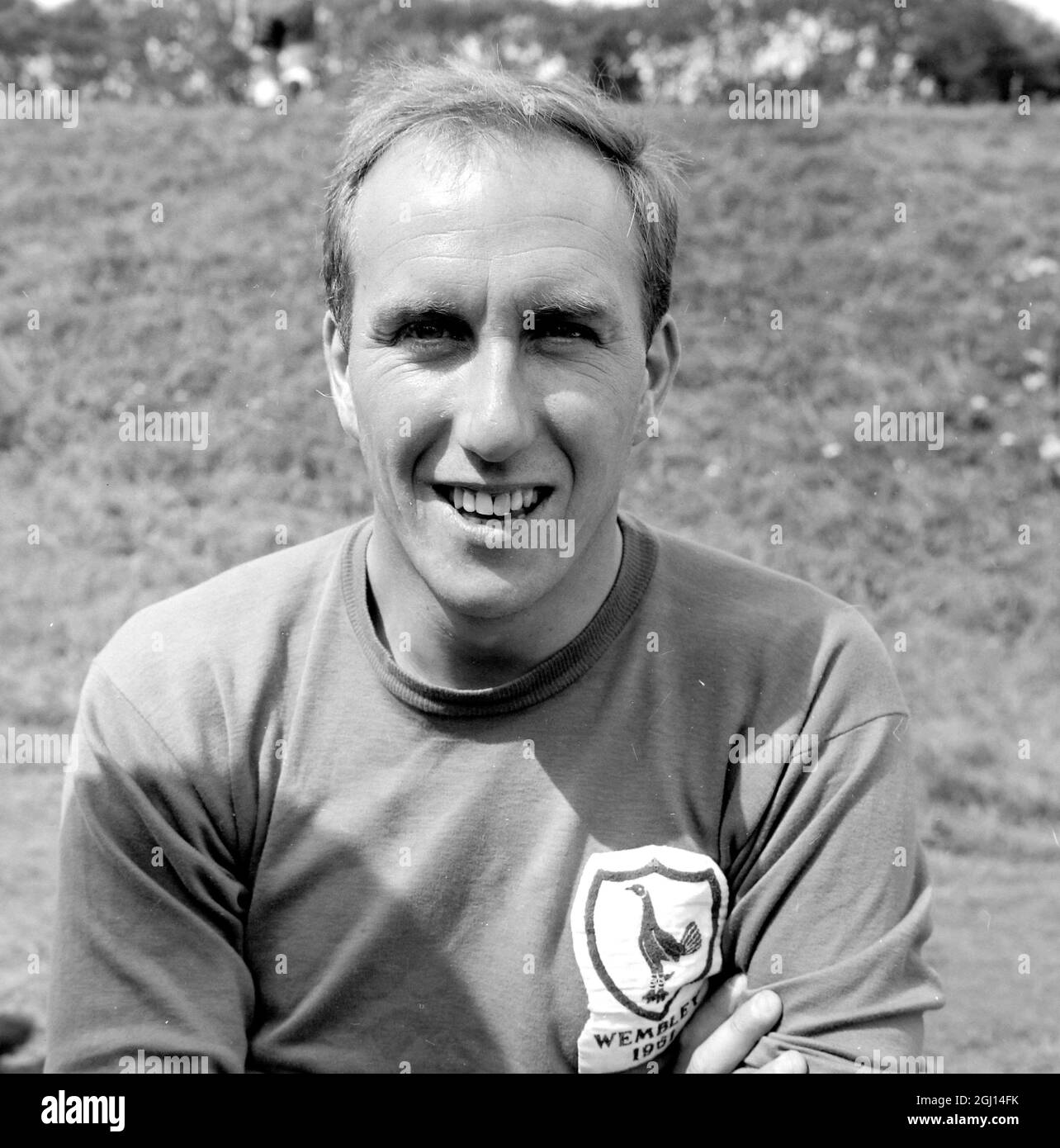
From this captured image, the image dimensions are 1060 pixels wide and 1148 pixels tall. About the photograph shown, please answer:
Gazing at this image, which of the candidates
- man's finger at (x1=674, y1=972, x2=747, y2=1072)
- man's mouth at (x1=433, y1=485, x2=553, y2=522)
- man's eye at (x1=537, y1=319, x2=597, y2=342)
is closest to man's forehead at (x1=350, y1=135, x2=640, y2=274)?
man's eye at (x1=537, y1=319, x2=597, y2=342)

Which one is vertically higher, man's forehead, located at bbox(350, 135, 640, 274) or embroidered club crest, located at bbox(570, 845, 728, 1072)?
man's forehead, located at bbox(350, 135, 640, 274)

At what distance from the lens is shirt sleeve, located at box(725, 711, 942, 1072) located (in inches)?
85.7

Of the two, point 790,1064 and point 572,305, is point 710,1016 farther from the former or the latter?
point 572,305

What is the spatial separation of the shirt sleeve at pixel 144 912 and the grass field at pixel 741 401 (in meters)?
2.60

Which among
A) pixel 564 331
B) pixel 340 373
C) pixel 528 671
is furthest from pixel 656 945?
pixel 340 373

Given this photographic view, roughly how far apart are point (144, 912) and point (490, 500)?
0.86 meters

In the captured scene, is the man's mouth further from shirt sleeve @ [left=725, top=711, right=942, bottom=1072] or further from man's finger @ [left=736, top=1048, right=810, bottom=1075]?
man's finger @ [left=736, top=1048, right=810, bottom=1075]

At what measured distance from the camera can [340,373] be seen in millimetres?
2525

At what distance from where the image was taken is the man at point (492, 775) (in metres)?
2.18

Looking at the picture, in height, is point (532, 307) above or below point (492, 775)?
above

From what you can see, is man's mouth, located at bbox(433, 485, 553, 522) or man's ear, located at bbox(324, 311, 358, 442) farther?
man's ear, located at bbox(324, 311, 358, 442)

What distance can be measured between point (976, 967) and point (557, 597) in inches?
113

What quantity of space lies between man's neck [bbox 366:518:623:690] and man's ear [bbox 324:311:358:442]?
0.30m

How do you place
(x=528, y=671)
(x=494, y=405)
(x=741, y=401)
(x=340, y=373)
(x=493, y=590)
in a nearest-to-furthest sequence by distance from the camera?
1. (x=494, y=405)
2. (x=493, y=590)
3. (x=528, y=671)
4. (x=340, y=373)
5. (x=741, y=401)
